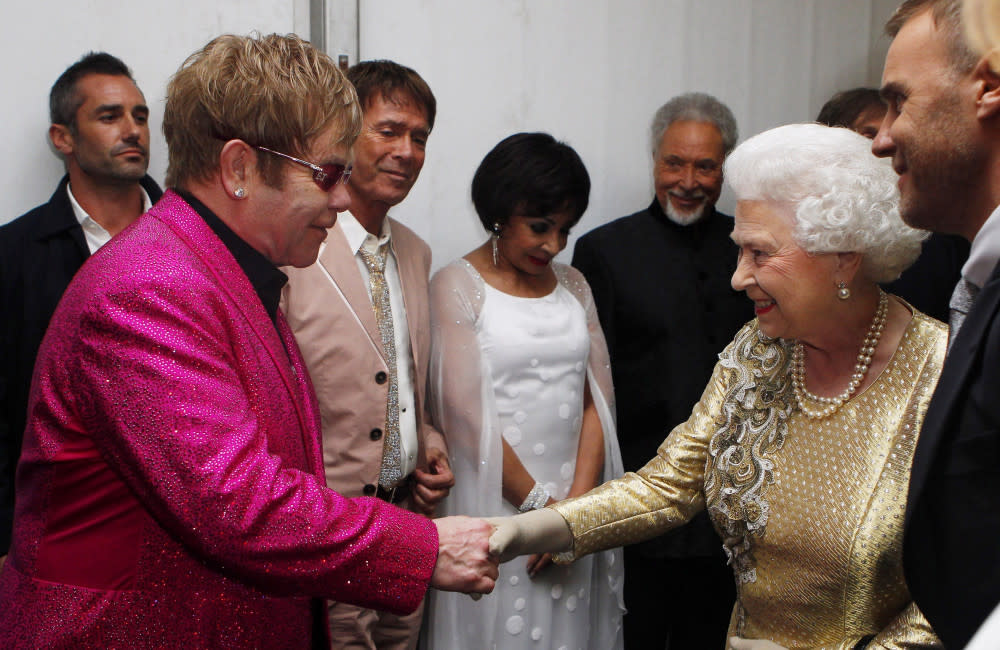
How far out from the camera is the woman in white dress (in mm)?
2502

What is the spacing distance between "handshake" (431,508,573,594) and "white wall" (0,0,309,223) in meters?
1.56

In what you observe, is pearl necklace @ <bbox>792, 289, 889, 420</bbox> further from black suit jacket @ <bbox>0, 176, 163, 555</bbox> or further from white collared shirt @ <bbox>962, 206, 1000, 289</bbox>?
black suit jacket @ <bbox>0, 176, 163, 555</bbox>

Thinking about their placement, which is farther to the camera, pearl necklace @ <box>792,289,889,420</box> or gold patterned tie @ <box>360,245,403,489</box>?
gold patterned tie @ <box>360,245,403,489</box>

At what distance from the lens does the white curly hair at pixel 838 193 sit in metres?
1.67

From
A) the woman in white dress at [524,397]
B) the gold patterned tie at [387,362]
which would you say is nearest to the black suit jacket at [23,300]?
the gold patterned tie at [387,362]

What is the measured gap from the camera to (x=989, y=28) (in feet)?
3.36

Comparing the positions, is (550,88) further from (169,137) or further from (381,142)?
(169,137)

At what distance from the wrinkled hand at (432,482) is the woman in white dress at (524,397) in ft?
0.24

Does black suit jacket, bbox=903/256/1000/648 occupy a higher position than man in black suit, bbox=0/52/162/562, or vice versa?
man in black suit, bbox=0/52/162/562

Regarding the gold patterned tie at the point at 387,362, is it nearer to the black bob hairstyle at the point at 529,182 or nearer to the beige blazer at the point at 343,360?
the beige blazer at the point at 343,360

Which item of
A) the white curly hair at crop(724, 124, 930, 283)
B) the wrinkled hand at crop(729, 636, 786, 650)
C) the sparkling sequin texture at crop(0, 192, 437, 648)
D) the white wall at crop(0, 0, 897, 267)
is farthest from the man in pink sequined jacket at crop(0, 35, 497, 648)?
the white wall at crop(0, 0, 897, 267)

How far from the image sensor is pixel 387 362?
7.77 ft

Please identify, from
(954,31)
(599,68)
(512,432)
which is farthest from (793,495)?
(599,68)

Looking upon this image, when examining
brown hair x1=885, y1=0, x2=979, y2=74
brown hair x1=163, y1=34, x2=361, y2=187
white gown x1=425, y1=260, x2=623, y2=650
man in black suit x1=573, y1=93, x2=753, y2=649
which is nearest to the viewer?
brown hair x1=885, y1=0, x2=979, y2=74
